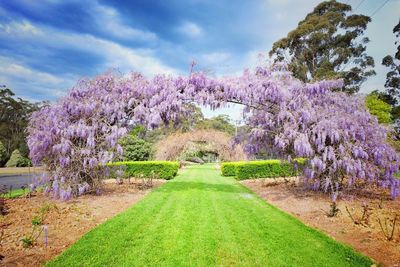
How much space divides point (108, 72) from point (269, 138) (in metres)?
6.42

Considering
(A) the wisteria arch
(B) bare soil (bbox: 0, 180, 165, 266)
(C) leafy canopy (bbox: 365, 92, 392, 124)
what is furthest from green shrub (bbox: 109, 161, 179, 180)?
(C) leafy canopy (bbox: 365, 92, 392, 124)

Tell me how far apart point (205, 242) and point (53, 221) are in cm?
343

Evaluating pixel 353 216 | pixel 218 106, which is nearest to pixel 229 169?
pixel 218 106

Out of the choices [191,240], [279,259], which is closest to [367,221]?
[279,259]

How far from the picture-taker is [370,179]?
28.5ft

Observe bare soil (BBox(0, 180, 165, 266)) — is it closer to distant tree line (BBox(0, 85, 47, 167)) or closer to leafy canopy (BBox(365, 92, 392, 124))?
leafy canopy (BBox(365, 92, 392, 124))

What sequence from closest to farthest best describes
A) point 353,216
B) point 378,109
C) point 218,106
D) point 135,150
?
point 353,216 < point 218,106 < point 378,109 < point 135,150

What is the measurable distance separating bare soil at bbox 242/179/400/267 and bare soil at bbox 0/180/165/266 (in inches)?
191

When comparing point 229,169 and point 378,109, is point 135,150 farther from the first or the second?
point 378,109

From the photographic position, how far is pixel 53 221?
239 inches

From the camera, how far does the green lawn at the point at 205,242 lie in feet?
13.7

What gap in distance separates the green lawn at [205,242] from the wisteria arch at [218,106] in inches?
107

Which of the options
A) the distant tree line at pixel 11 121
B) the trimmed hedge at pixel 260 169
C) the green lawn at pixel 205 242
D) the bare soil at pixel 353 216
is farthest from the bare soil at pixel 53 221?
the distant tree line at pixel 11 121

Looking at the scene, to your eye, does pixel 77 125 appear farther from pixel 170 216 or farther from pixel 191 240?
pixel 191 240
